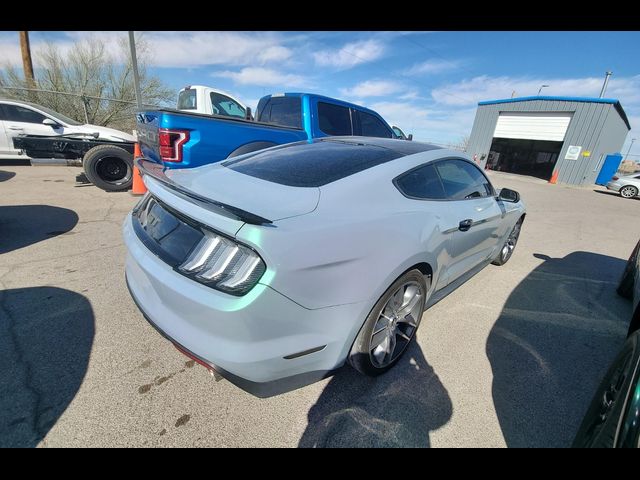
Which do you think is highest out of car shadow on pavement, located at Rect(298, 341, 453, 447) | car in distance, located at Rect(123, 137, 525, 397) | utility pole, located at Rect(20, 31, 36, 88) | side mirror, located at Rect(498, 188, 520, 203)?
utility pole, located at Rect(20, 31, 36, 88)

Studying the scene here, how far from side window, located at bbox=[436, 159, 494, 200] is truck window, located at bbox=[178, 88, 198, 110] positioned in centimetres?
730

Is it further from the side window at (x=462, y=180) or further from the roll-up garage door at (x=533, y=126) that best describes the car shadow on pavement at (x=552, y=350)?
the roll-up garage door at (x=533, y=126)

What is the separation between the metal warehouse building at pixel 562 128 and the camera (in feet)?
60.2

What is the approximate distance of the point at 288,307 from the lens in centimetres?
138

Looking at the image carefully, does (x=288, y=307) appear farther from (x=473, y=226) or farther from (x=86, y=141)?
(x=86, y=141)

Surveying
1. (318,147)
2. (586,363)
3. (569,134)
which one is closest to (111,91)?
(318,147)

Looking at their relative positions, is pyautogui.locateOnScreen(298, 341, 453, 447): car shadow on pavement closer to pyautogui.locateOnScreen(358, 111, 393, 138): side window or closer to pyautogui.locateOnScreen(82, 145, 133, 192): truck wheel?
pyautogui.locateOnScreen(358, 111, 393, 138): side window

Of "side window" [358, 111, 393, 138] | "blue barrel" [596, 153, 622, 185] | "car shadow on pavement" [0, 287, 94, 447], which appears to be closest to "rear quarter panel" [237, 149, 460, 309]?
"car shadow on pavement" [0, 287, 94, 447]

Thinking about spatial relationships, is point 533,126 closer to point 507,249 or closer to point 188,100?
point 507,249

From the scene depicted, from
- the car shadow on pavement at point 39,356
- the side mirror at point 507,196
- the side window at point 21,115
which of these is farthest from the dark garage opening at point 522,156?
the car shadow on pavement at point 39,356

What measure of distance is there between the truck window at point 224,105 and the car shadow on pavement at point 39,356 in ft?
21.4

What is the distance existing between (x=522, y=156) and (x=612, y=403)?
36.8 m

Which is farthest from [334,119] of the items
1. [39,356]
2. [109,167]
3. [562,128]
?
[562,128]

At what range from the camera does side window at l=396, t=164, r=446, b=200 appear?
2081 millimetres
